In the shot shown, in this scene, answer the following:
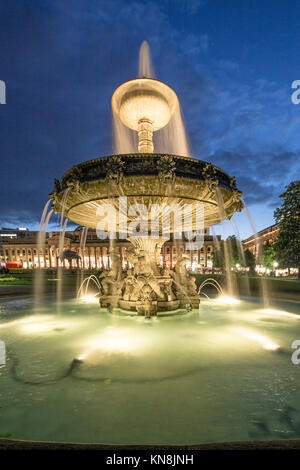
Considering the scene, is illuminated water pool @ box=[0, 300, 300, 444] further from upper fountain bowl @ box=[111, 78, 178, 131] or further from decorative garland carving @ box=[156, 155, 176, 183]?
upper fountain bowl @ box=[111, 78, 178, 131]

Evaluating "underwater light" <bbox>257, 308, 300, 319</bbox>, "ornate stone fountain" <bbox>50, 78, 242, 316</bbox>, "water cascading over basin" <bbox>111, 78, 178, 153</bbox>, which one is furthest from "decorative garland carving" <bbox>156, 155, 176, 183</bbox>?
"underwater light" <bbox>257, 308, 300, 319</bbox>

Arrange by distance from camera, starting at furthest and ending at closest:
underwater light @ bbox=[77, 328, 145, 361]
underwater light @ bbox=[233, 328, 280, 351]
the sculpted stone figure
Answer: the sculpted stone figure → underwater light @ bbox=[233, 328, 280, 351] → underwater light @ bbox=[77, 328, 145, 361]

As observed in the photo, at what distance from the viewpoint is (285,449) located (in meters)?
1.86

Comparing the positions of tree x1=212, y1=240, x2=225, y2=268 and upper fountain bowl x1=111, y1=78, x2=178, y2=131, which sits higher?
upper fountain bowl x1=111, y1=78, x2=178, y2=131

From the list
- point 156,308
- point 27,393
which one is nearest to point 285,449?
point 27,393

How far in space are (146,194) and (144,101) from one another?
3544 mm

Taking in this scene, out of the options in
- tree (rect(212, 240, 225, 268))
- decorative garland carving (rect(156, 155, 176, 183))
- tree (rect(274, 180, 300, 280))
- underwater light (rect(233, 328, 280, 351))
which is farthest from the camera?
tree (rect(212, 240, 225, 268))

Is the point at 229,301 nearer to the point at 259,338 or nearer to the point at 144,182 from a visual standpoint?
the point at 259,338

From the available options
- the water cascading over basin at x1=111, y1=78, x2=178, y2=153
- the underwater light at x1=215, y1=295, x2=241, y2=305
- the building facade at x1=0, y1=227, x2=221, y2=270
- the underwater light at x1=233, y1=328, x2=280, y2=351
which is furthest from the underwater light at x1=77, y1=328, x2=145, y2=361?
the building facade at x1=0, y1=227, x2=221, y2=270

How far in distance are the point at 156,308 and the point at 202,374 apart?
418 centimetres

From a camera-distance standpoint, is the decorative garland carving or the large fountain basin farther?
the large fountain basin

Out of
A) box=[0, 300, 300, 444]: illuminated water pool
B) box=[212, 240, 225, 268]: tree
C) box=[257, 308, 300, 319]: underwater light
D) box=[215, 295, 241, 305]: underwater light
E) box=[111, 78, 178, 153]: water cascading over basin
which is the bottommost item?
box=[215, 295, 241, 305]: underwater light

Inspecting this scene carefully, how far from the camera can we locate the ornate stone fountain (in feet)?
21.5
